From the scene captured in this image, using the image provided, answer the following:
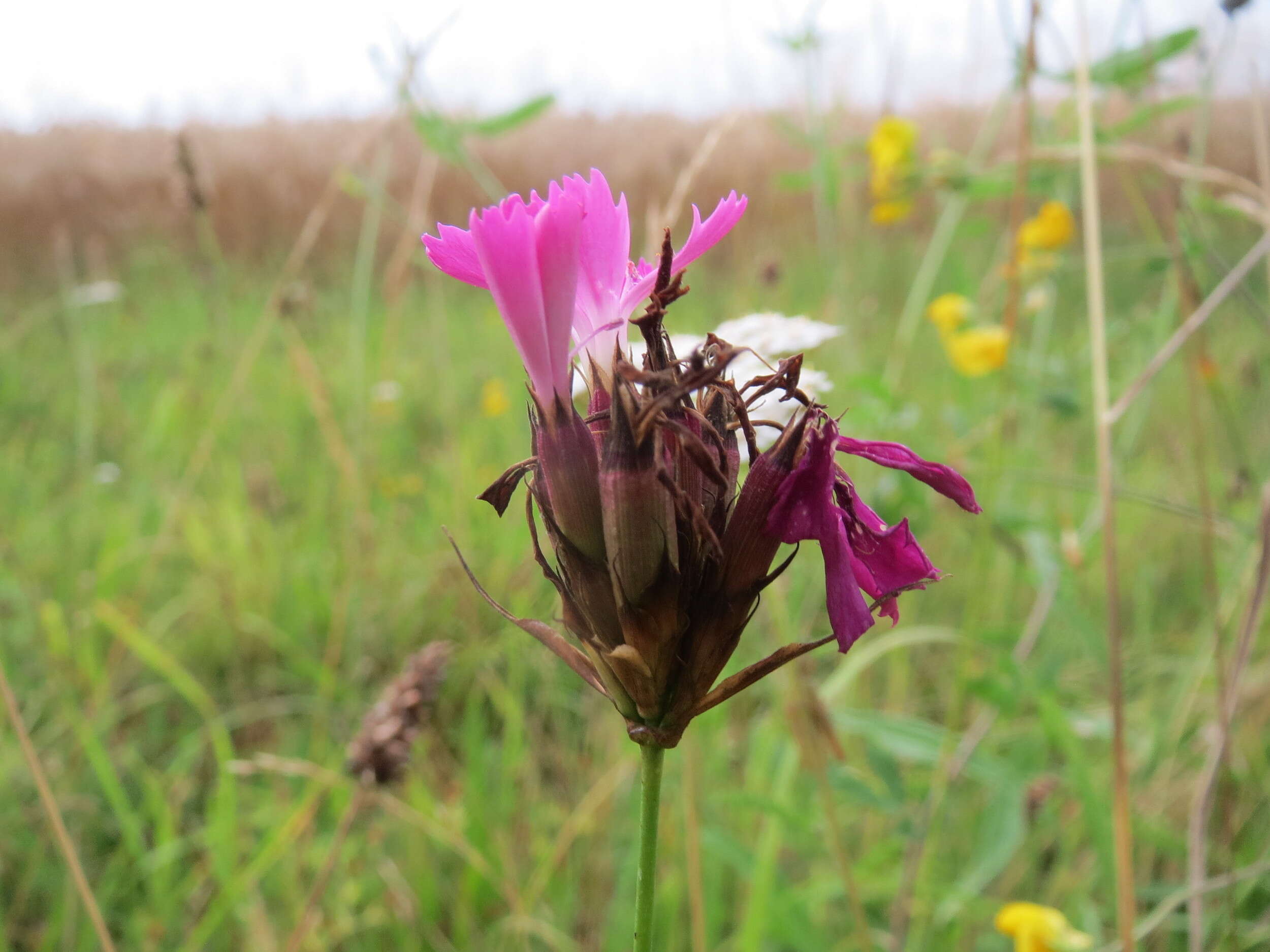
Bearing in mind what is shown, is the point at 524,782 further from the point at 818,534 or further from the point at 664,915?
the point at 818,534

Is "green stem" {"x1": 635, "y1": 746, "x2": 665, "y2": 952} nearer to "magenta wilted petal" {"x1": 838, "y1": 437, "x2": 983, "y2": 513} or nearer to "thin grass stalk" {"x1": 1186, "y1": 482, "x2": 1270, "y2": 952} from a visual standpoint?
"magenta wilted petal" {"x1": 838, "y1": 437, "x2": 983, "y2": 513}

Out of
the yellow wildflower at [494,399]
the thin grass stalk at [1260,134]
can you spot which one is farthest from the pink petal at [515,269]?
the yellow wildflower at [494,399]

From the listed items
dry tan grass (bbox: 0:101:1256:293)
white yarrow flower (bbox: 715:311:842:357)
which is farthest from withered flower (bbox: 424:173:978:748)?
dry tan grass (bbox: 0:101:1256:293)

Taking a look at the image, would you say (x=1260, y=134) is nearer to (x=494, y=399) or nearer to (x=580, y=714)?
(x=580, y=714)

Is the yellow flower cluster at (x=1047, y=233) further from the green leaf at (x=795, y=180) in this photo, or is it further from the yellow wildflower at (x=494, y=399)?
the yellow wildflower at (x=494, y=399)

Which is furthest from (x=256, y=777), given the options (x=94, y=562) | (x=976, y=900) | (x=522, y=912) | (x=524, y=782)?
(x=976, y=900)

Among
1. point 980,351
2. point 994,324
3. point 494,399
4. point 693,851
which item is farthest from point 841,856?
point 494,399
